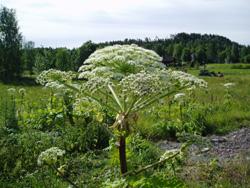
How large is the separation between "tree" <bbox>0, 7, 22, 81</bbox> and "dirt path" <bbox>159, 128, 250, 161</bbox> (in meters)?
57.2

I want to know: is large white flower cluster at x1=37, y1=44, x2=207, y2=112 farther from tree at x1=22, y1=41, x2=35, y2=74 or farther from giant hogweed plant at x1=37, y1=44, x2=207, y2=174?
tree at x1=22, y1=41, x2=35, y2=74

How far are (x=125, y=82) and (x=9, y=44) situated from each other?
222 ft

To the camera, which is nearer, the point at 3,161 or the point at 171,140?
the point at 3,161

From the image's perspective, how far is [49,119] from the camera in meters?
13.6

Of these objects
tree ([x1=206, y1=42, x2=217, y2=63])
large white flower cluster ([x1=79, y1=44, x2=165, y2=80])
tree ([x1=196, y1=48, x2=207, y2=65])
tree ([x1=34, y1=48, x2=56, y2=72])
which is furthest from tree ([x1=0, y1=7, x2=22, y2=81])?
tree ([x1=206, y1=42, x2=217, y2=63])

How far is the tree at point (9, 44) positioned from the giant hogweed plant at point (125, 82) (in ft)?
217

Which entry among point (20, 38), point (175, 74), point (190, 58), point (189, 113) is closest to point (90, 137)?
point (189, 113)

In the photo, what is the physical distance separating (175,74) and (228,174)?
6.14m

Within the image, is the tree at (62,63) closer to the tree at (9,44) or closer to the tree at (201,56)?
the tree at (9,44)

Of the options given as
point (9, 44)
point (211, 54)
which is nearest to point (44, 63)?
point (9, 44)

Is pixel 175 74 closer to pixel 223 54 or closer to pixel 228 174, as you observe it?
pixel 228 174

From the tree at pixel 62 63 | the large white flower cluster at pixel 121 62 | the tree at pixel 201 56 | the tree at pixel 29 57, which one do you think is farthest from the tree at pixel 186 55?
the large white flower cluster at pixel 121 62

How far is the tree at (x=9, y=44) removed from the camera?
2667 inches

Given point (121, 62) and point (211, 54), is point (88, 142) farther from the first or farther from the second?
point (211, 54)
